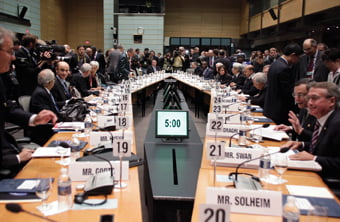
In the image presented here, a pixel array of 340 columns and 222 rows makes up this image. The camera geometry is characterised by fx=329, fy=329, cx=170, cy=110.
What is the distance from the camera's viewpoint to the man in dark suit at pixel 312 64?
16.1 ft

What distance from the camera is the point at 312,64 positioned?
18.2 ft

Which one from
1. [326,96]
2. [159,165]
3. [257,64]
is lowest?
[159,165]

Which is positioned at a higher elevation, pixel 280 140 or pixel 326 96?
pixel 326 96

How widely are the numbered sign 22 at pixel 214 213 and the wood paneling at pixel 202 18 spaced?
18.2 meters

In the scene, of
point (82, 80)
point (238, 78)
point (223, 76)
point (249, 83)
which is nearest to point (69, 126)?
point (82, 80)

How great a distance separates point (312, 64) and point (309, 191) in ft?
14.2

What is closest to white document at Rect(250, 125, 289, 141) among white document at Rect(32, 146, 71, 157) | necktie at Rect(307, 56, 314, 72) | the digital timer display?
the digital timer display

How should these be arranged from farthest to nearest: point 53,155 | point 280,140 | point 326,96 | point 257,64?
point 257,64 → point 280,140 → point 326,96 → point 53,155

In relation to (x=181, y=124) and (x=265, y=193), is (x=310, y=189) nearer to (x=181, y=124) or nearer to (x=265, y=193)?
(x=265, y=193)

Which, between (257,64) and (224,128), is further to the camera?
(257,64)

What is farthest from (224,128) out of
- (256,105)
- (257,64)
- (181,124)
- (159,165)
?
(257,64)

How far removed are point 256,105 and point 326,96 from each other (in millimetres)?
2727

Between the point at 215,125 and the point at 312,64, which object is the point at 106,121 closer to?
the point at 215,125

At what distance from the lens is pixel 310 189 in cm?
178
